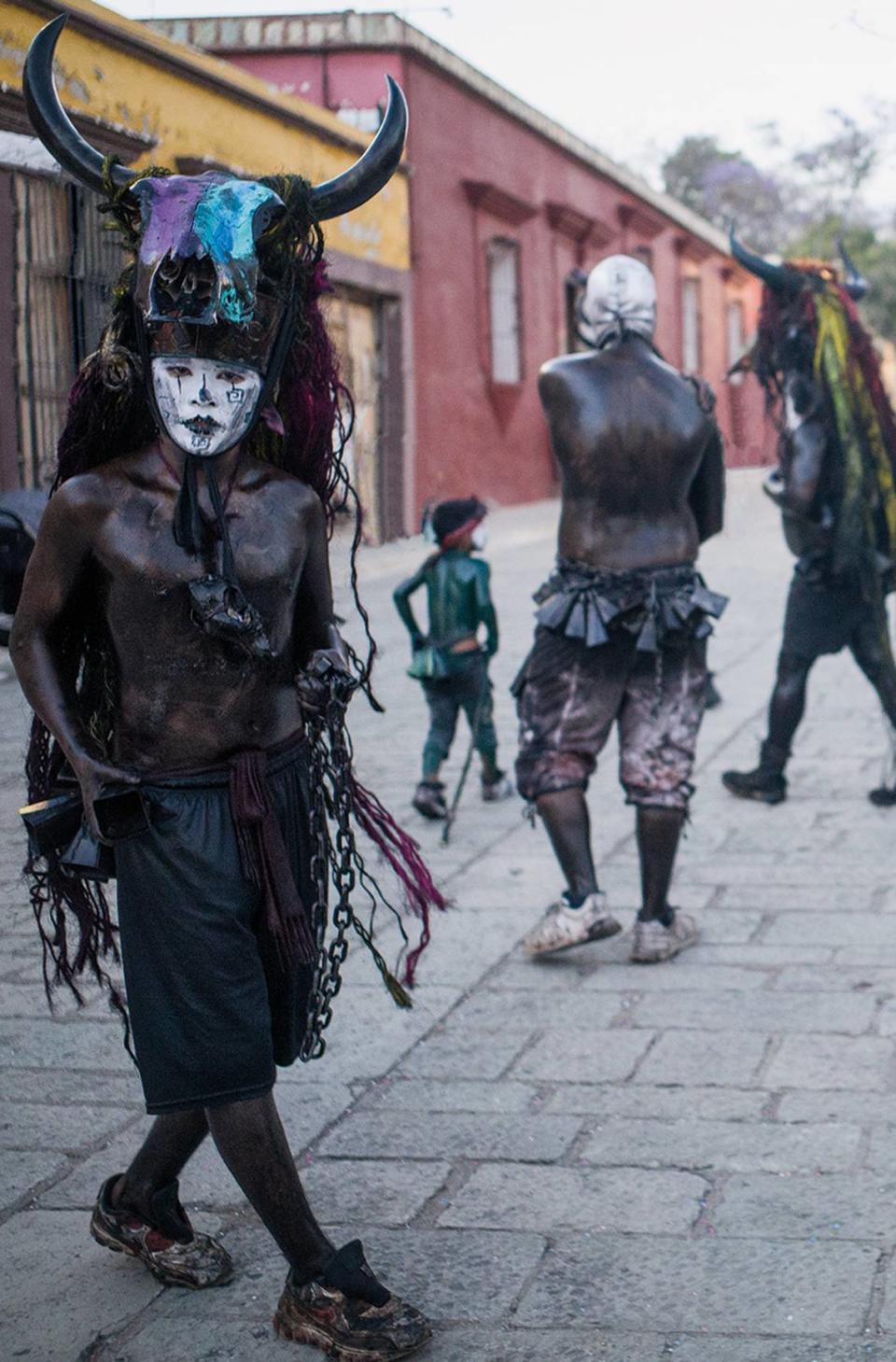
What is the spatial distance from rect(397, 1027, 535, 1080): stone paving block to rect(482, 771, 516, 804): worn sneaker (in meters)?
2.82

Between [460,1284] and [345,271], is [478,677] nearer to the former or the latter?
[460,1284]

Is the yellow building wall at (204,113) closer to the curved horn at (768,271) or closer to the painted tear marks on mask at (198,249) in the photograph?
the curved horn at (768,271)

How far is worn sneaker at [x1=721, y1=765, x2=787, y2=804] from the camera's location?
7.35 metres

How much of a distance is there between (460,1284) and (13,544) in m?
1.66

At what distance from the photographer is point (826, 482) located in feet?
23.6

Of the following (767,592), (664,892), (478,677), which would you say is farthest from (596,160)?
(664,892)

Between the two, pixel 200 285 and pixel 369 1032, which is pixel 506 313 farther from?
pixel 200 285

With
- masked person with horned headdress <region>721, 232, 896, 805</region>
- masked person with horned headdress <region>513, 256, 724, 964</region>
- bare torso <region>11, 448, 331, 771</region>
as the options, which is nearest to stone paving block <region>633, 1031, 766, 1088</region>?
masked person with horned headdress <region>513, 256, 724, 964</region>

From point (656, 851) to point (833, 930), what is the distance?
2.15 ft

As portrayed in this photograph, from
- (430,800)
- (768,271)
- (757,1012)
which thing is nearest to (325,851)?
(757,1012)

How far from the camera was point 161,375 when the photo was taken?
10.1 ft

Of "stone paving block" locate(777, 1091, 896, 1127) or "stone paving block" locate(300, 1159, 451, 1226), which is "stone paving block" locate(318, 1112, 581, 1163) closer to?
"stone paving block" locate(300, 1159, 451, 1226)

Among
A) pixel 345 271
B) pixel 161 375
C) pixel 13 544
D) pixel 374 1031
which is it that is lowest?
pixel 374 1031

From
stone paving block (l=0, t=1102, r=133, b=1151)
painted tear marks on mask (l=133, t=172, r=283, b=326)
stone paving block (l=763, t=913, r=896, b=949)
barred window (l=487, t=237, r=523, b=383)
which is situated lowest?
stone paving block (l=0, t=1102, r=133, b=1151)
